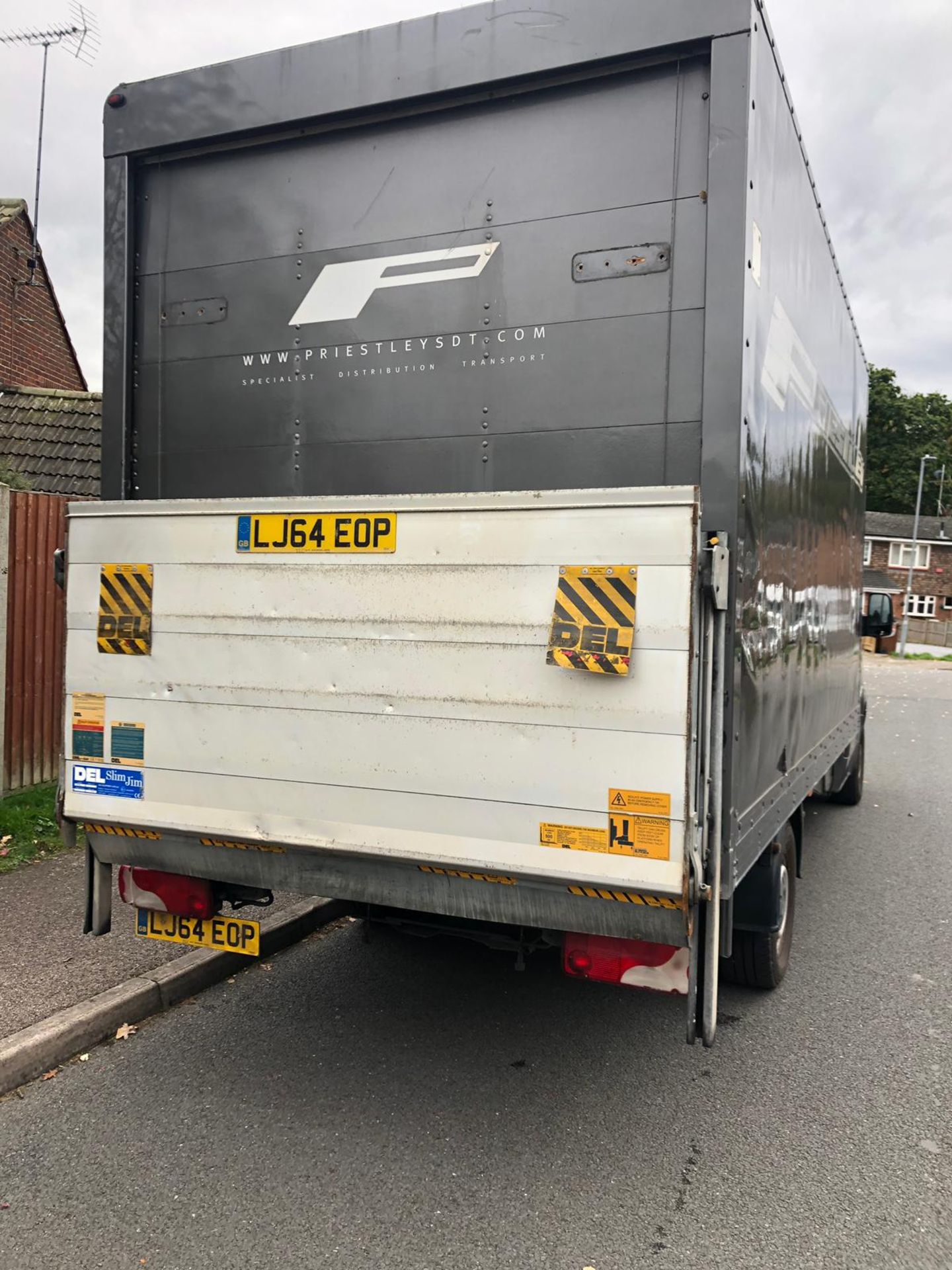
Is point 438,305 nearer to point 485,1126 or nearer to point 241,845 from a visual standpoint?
point 241,845

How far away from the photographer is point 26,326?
14.6 meters

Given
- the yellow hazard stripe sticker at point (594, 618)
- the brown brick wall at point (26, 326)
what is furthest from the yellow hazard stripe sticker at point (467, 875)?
the brown brick wall at point (26, 326)

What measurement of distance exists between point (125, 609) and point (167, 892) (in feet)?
3.57

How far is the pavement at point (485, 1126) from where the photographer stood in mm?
2750

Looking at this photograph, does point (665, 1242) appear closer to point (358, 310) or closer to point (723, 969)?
point (723, 969)

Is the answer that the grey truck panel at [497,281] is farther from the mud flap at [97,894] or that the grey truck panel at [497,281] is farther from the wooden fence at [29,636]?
the wooden fence at [29,636]

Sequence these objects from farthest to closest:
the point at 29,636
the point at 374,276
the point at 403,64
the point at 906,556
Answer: the point at 906,556, the point at 29,636, the point at 374,276, the point at 403,64

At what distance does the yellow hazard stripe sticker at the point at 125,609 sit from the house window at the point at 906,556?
199 ft

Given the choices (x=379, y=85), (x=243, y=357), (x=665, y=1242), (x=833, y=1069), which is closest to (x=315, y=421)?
(x=243, y=357)

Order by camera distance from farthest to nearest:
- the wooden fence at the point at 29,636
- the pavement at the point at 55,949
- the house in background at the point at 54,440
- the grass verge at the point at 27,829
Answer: the house in background at the point at 54,440 < the wooden fence at the point at 29,636 < the grass verge at the point at 27,829 < the pavement at the point at 55,949

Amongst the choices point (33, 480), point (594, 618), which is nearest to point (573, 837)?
point (594, 618)

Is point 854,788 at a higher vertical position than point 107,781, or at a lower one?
Answer: lower

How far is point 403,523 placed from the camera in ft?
9.64

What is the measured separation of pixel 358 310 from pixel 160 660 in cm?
156
